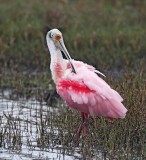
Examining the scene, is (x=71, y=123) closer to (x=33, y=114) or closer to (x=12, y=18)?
(x=33, y=114)

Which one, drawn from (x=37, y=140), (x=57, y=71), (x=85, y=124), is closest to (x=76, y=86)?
(x=57, y=71)

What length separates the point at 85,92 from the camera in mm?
8641

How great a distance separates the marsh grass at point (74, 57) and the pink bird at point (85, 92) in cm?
23

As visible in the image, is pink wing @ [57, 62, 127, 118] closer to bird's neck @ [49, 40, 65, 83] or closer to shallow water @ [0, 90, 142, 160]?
bird's neck @ [49, 40, 65, 83]

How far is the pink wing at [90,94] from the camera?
852 centimetres

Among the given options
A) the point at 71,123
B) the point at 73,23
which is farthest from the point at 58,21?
the point at 71,123

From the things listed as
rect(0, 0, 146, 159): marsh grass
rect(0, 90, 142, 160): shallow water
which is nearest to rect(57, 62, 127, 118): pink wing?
rect(0, 0, 146, 159): marsh grass

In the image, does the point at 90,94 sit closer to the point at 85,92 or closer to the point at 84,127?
the point at 85,92

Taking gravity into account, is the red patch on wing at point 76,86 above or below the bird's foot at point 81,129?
above

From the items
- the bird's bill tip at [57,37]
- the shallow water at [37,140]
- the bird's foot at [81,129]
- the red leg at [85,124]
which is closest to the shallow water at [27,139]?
the shallow water at [37,140]

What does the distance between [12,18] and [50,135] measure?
722 centimetres

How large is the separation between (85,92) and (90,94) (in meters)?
0.07

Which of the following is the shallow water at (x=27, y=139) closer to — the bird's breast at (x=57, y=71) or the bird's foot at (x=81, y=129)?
the bird's foot at (x=81, y=129)

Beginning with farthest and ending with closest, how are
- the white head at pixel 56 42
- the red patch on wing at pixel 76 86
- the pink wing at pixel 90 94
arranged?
the white head at pixel 56 42
the red patch on wing at pixel 76 86
the pink wing at pixel 90 94
